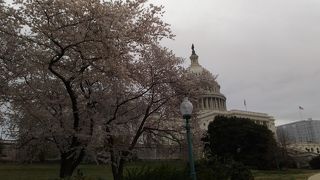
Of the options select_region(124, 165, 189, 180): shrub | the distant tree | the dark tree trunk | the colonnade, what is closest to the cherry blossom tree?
the dark tree trunk

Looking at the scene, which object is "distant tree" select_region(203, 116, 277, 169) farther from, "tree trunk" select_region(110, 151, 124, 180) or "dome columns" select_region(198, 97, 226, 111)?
"tree trunk" select_region(110, 151, 124, 180)

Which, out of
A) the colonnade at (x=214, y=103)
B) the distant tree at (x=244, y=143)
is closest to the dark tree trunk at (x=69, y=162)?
the distant tree at (x=244, y=143)

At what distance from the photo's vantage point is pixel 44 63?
19344mm

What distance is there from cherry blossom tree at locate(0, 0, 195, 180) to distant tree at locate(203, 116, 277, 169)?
5916 cm

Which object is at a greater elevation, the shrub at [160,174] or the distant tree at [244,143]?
the distant tree at [244,143]

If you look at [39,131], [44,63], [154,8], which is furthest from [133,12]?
[39,131]

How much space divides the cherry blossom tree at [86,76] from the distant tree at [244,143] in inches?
2329

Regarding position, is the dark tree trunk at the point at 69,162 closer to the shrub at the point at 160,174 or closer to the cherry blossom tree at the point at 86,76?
the cherry blossom tree at the point at 86,76

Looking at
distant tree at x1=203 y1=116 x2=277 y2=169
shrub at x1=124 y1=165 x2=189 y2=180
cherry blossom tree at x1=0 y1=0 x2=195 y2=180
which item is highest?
distant tree at x1=203 y1=116 x2=277 y2=169

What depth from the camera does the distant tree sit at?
274 feet

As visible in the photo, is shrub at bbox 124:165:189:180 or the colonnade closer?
shrub at bbox 124:165:189:180

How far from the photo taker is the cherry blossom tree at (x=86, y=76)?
17.6 metres

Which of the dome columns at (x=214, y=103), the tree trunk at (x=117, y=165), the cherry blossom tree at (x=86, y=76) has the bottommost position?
the tree trunk at (x=117, y=165)

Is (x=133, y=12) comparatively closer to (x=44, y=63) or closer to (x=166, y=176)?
(x=44, y=63)
